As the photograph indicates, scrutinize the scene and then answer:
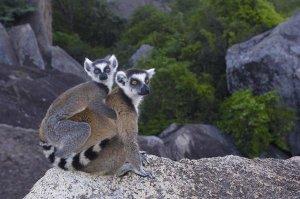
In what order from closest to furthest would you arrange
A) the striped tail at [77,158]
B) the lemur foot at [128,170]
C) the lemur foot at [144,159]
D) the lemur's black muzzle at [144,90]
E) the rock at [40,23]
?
the striped tail at [77,158]
the lemur foot at [128,170]
the lemur foot at [144,159]
the lemur's black muzzle at [144,90]
the rock at [40,23]

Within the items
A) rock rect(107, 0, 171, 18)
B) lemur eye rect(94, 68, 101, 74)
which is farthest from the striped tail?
rock rect(107, 0, 171, 18)

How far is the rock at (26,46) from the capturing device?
19828 millimetres

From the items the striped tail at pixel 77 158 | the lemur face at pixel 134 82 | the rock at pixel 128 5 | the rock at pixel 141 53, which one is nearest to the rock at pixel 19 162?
the lemur face at pixel 134 82

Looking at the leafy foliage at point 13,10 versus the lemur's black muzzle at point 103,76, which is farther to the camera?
the leafy foliage at point 13,10

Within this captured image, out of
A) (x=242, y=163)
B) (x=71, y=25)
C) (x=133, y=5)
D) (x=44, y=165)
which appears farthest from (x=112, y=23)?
(x=242, y=163)

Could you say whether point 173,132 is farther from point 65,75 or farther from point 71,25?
point 71,25

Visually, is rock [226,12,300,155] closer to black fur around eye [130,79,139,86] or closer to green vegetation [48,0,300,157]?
green vegetation [48,0,300,157]

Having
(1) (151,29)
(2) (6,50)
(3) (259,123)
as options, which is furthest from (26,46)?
(3) (259,123)

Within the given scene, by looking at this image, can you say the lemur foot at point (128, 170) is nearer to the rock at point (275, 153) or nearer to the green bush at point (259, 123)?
the green bush at point (259, 123)

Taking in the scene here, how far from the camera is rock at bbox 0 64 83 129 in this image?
13672mm

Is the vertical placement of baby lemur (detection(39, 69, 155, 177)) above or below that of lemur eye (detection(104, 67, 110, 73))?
below

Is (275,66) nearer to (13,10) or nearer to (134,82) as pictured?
(13,10)

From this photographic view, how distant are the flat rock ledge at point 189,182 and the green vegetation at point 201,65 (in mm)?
9180

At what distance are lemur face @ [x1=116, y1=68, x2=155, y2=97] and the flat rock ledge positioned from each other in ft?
1.98
